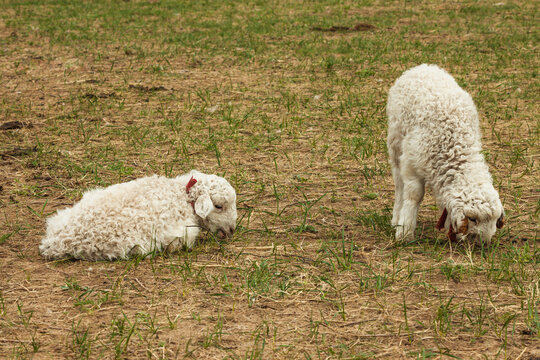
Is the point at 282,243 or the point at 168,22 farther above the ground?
the point at 168,22

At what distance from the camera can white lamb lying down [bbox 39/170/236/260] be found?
4836 mm

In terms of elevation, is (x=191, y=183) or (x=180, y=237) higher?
(x=191, y=183)

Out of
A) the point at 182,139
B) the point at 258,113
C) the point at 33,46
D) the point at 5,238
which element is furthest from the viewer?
the point at 33,46

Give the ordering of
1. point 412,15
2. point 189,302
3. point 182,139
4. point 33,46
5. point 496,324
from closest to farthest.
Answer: point 496,324, point 189,302, point 182,139, point 33,46, point 412,15

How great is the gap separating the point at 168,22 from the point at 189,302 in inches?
471

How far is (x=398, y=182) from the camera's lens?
577 centimetres

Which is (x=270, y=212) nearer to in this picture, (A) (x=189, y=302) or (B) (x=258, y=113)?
(A) (x=189, y=302)

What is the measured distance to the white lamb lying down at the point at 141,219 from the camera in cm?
484

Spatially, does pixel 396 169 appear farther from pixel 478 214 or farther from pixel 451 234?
pixel 478 214

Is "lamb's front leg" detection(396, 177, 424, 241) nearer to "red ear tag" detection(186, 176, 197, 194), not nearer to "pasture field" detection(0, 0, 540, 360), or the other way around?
"pasture field" detection(0, 0, 540, 360)

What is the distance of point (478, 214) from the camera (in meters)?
4.84

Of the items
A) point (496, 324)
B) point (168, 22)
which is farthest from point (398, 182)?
point (168, 22)

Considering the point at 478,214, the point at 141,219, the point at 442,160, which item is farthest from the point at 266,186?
the point at 478,214

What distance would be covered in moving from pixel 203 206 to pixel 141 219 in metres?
0.50
